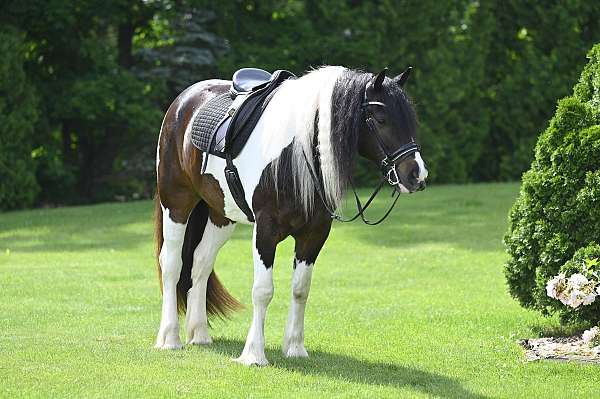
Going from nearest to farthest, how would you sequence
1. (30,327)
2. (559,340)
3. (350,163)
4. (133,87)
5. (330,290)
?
1. (350,163)
2. (559,340)
3. (30,327)
4. (330,290)
5. (133,87)

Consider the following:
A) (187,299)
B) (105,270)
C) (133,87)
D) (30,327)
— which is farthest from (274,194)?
(133,87)

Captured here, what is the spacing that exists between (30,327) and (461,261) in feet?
16.5

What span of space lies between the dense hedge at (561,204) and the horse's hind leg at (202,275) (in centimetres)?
210

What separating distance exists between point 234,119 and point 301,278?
111 cm

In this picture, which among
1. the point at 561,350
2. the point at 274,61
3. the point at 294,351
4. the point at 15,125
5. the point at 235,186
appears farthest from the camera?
the point at 274,61

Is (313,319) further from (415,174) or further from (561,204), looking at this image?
(415,174)

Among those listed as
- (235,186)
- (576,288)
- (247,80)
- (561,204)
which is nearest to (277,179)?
(235,186)

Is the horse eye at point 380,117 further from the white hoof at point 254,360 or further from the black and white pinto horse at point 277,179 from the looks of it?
the white hoof at point 254,360

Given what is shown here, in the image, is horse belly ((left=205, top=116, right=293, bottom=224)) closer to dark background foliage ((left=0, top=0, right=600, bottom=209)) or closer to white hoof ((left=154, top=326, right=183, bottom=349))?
white hoof ((left=154, top=326, right=183, bottom=349))

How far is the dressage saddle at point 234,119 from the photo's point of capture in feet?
21.7

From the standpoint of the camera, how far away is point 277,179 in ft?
20.6

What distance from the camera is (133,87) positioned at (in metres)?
16.5

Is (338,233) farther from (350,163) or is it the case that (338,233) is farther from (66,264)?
(350,163)

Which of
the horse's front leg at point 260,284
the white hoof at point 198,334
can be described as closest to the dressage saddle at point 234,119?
the horse's front leg at point 260,284
